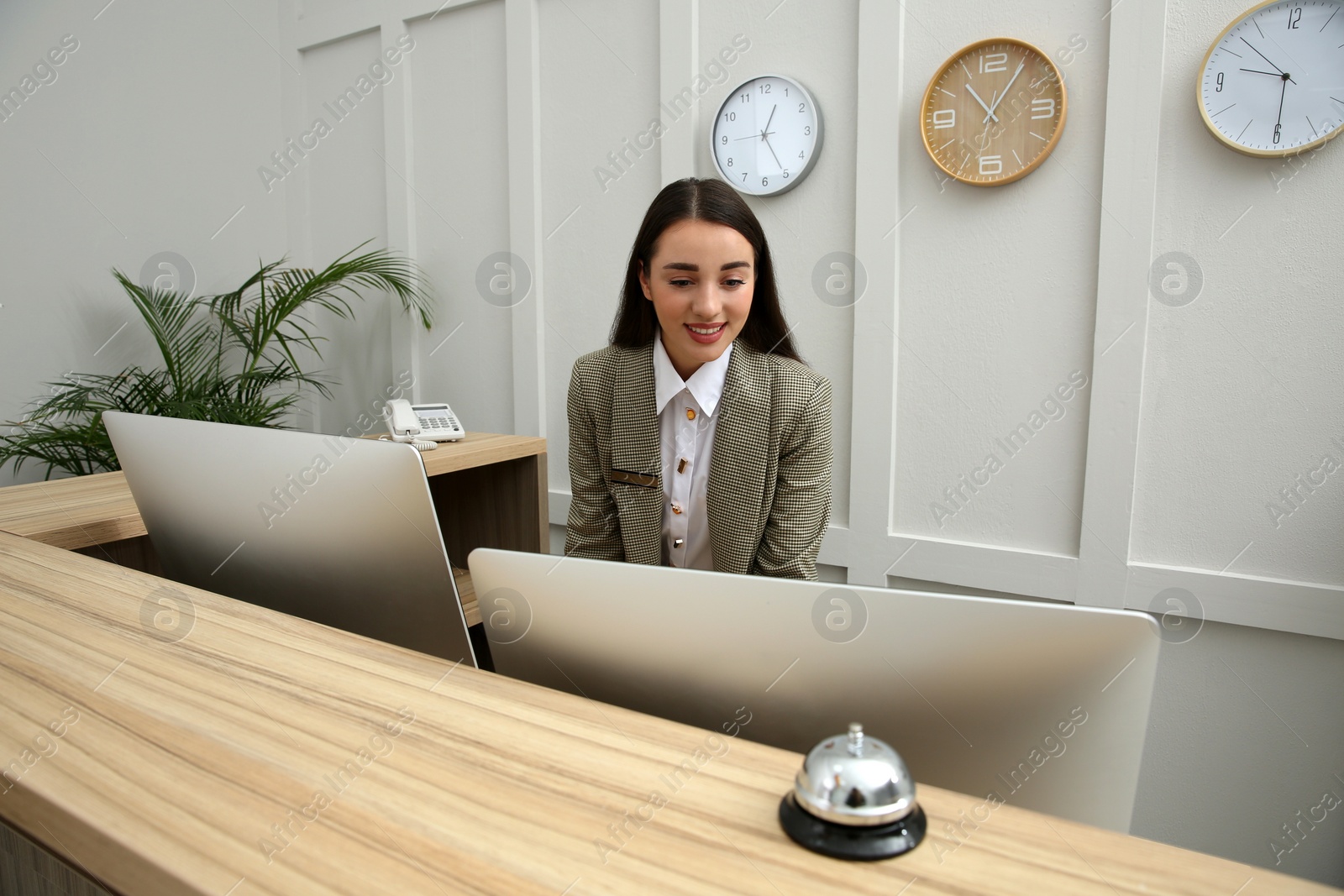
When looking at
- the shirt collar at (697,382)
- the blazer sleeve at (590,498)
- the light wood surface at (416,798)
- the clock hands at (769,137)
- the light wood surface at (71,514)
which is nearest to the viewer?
the light wood surface at (416,798)

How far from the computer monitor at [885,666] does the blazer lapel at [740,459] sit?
0.99m

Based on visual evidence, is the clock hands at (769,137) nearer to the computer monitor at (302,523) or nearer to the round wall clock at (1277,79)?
the round wall clock at (1277,79)

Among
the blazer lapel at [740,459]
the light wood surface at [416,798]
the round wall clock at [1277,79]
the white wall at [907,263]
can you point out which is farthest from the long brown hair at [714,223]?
the round wall clock at [1277,79]

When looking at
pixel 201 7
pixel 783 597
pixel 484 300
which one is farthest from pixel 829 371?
pixel 201 7

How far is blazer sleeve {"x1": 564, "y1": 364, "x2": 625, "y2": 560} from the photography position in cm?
182

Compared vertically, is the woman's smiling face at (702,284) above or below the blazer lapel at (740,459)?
above

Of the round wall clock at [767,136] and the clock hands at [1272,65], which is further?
the round wall clock at [767,136]

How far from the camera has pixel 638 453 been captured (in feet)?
5.63

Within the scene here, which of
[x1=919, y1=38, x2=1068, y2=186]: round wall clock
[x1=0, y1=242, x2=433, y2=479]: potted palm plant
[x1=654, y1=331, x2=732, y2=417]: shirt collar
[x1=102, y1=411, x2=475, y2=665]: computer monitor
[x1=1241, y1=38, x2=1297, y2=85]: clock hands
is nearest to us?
[x1=102, y1=411, x2=475, y2=665]: computer monitor

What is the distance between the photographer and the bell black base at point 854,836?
489 mm

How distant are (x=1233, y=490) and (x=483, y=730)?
2.15 metres

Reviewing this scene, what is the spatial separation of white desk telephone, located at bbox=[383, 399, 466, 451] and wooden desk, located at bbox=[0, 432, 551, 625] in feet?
0.17

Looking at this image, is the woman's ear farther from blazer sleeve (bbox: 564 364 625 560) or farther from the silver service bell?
the silver service bell

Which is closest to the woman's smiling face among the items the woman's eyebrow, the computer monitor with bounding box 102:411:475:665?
the woman's eyebrow
